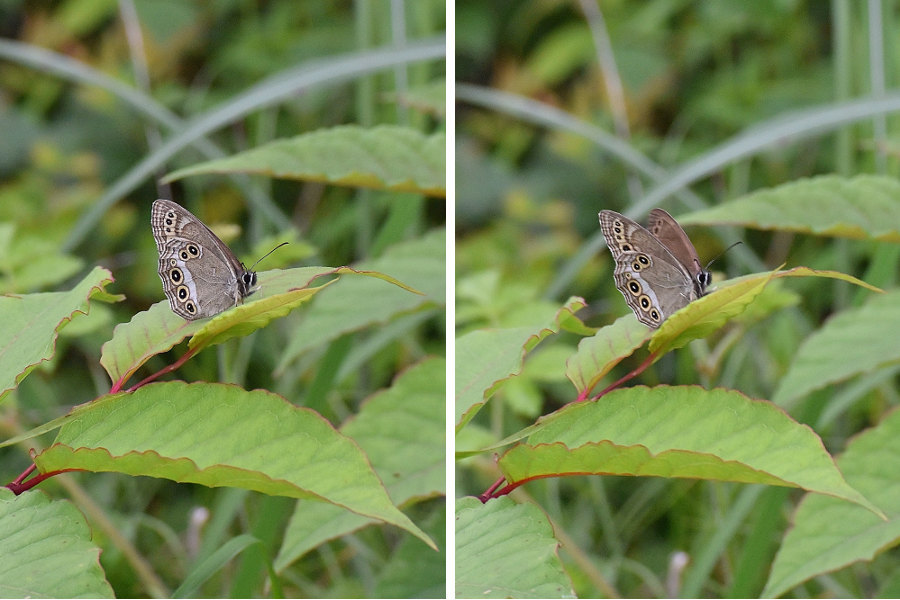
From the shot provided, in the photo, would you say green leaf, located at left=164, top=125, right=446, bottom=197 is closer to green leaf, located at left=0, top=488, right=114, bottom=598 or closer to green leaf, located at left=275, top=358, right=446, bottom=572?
green leaf, located at left=275, top=358, right=446, bottom=572

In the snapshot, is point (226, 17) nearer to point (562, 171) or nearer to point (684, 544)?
point (562, 171)

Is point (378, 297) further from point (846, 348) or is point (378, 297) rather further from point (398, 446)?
point (846, 348)

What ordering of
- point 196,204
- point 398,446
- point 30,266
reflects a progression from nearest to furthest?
point 398,446
point 30,266
point 196,204

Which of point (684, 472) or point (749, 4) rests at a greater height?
point (749, 4)

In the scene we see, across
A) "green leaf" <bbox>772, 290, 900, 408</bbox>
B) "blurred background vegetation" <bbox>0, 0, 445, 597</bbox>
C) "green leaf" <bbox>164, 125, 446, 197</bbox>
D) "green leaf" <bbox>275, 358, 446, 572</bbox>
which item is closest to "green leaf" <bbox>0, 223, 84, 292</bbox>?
"blurred background vegetation" <bbox>0, 0, 445, 597</bbox>

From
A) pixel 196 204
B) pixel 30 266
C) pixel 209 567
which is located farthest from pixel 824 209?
pixel 196 204

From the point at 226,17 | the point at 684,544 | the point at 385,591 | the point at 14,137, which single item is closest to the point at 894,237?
the point at 385,591

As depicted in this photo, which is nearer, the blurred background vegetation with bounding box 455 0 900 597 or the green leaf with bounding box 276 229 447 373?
the green leaf with bounding box 276 229 447 373
